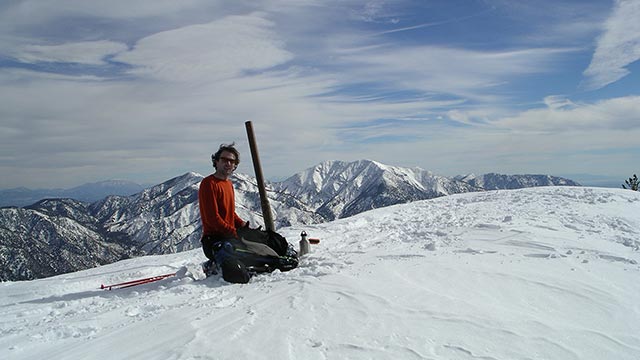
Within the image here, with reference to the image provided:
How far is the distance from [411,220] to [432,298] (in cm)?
803

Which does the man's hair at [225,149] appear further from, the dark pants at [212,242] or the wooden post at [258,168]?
the wooden post at [258,168]

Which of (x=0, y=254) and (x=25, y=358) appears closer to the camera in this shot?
(x=25, y=358)

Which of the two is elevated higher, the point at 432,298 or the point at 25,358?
the point at 25,358

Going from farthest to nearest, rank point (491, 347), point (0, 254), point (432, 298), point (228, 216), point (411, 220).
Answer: point (0, 254) → point (411, 220) → point (228, 216) → point (432, 298) → point (491, 347)

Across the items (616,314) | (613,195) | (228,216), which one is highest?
(228,216)

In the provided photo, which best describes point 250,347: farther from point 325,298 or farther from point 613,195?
point 613,195

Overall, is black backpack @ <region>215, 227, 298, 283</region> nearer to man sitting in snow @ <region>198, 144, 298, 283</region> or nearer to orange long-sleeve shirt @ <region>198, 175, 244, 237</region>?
man sitting in snow @ <region>198, 144, 298, 283</region>

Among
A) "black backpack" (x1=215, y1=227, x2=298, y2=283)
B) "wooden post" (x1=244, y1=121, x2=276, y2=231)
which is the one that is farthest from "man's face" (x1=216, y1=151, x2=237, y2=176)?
"wooden post" (x1=244, y1=121, x2=276, y2=231)

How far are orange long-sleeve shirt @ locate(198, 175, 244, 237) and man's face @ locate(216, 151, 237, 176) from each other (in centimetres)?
23

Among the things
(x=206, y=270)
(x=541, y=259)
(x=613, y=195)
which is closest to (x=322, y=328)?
(x=206, y=270)

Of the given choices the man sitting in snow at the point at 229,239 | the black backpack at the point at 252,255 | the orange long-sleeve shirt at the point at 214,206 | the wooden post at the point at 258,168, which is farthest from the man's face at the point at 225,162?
the wooden post at the point at 258,168

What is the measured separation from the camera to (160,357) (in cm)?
398

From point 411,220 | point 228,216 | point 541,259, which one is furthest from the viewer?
point 411,220

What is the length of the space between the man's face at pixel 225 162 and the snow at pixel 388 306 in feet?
7.49
